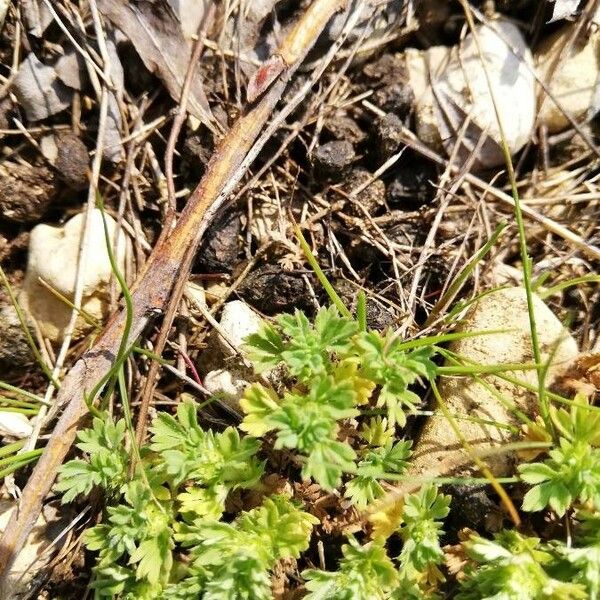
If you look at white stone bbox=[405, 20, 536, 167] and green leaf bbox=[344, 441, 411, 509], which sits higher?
white stone bbox=[405, 20, 536, 167]

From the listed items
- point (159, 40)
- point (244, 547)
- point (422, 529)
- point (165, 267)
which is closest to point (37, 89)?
point (159, 40)

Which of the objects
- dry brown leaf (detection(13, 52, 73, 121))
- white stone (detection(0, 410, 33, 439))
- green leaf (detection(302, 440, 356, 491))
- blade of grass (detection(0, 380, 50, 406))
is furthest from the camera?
dry brown leaf (detection(13, 52, 73, 121))

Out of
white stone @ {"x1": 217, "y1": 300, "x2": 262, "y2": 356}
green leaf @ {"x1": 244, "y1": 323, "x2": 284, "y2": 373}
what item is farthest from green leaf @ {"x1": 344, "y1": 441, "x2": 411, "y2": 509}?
white stone @ {"x1": 217, "y1": 300, "x2": 262, "y2": 356}

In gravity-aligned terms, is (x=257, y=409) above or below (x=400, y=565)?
above

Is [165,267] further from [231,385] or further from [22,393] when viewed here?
[22,393]

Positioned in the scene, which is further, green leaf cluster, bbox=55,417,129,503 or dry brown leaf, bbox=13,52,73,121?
dry brown leaf, bbox=13,52,73,121

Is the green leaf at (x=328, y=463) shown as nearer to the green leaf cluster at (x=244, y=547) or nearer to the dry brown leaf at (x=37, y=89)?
the green leaf cluster at (x=244, y=547)

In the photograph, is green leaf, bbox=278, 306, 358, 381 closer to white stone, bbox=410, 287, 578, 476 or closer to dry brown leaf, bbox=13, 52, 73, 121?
white stone, bbox=410, 287, 578, 476

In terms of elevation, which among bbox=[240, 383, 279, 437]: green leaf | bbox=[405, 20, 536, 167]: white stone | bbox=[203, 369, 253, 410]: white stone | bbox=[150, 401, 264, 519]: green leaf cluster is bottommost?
bbox=[150, 401, 264, 519]: green leaf cluster
